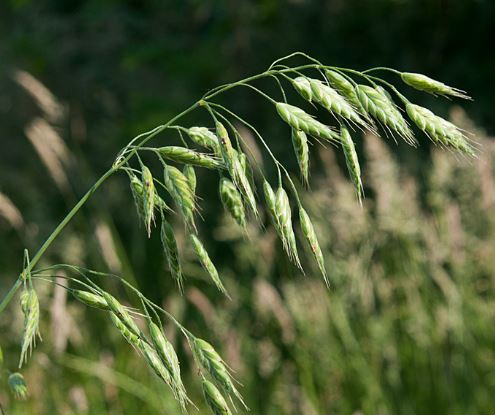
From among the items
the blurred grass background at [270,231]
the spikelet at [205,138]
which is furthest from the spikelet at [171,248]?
the blurred grass background at [270,231]

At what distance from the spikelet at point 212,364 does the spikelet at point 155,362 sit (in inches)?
2.0

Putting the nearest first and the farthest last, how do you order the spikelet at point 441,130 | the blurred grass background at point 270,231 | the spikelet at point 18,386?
the spikelet at point 441,130, the spikelet at point 18,386, the blurred grass background at point 270,231

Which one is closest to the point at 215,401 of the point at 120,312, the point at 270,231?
the point at 120,312

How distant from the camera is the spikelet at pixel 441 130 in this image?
113 cm

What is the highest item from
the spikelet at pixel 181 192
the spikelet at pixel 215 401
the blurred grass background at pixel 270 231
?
the spikelet at pixel 181 192

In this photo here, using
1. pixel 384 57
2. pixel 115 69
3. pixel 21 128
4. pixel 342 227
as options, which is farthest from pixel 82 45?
pixel 342 227

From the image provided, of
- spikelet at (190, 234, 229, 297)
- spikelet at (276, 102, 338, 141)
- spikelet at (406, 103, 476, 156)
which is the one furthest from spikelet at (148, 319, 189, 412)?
spikelet at (406, 103, 476, 156)

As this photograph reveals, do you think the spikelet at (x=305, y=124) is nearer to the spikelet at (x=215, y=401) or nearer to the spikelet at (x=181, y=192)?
the spikelet at (x=181, y=192)

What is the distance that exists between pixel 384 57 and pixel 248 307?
7.67 ft

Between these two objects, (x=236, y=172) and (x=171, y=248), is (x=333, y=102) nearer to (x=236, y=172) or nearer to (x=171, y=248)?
(x=236, y=172)

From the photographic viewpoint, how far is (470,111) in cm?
602

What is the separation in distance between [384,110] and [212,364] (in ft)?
1.29

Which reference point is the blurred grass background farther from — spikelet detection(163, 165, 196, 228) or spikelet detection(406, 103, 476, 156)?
spikelet detection(406, 103, 476, 156)

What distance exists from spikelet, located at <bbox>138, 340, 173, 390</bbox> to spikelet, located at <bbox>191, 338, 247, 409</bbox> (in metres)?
0.05
